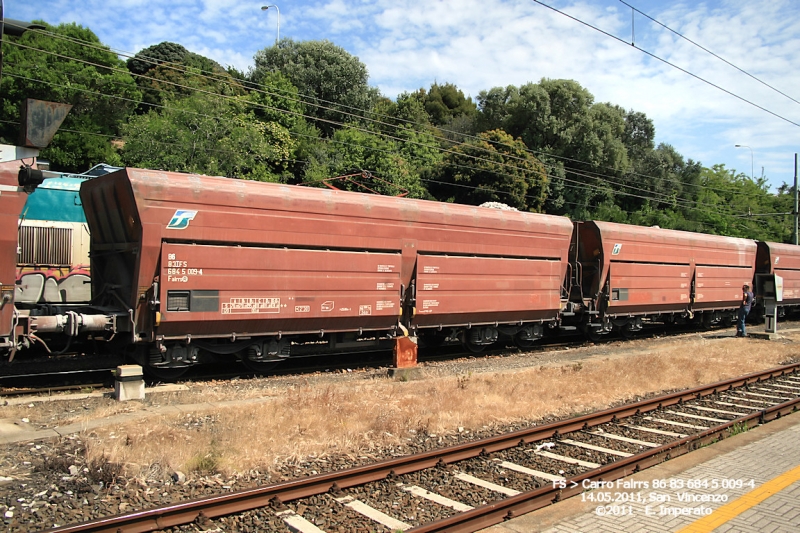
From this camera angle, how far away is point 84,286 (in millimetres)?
14648

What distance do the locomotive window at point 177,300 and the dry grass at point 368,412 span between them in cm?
189

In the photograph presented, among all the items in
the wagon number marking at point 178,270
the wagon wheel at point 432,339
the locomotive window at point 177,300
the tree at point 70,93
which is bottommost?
the wagon wheel at point 432,339

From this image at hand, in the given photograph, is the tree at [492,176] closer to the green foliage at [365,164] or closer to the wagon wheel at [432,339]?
the green foliage at [365,164]

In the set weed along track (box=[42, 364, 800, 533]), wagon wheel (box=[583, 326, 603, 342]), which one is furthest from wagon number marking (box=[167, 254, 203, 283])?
wagon wheel (box=[583, 326, 603, 342])

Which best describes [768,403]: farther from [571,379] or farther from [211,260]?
[211,260]

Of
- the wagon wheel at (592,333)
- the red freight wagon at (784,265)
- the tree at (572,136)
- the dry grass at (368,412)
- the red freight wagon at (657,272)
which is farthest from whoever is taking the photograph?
the tree at (572,136)

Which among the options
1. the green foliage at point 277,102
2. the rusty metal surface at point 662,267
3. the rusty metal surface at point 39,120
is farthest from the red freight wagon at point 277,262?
the green foliage at point 277,102

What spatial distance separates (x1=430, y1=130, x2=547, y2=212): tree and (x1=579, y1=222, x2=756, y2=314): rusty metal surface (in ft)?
58.1

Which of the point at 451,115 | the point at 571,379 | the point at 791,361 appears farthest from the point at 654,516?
the point at 451,115

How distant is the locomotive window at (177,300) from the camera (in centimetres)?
1022

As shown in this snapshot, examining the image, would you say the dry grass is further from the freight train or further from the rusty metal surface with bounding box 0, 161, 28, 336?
the rusty metal surface with bounding box 0, 161, 28, 336

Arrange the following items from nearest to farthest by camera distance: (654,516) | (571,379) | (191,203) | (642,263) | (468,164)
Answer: (654,516) < (191,203) < (571,379) < (642,263) < (468,164)

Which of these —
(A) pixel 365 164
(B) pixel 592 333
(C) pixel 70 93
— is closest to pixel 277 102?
(A) pixel 365 164

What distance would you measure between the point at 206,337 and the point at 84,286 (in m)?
5.88
